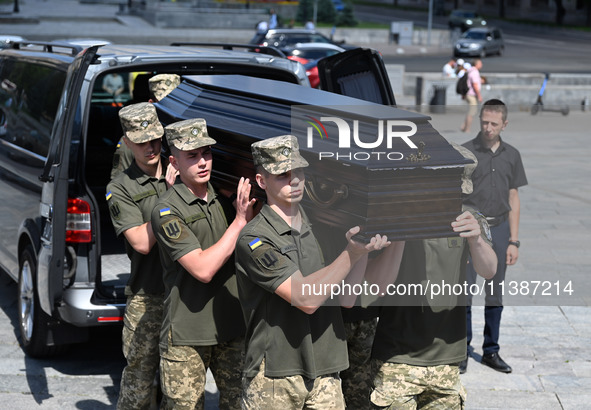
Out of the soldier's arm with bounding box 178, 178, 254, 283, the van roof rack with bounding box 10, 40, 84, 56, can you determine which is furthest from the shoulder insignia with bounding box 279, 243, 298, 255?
the van roof rack with bounding box 10, 40, 84, 56

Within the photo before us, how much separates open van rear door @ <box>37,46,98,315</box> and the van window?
0.50 metres

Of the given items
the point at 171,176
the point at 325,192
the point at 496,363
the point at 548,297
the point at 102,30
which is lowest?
the point at 496,363

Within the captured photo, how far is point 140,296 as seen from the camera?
199 inches

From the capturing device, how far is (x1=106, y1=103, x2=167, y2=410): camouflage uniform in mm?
5012

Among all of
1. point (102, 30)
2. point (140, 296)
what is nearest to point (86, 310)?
point (140, 296)

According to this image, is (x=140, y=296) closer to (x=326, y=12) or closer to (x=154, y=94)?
(x=154, y=94)

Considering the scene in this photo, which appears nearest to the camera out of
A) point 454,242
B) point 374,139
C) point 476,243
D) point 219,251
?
point 374,139

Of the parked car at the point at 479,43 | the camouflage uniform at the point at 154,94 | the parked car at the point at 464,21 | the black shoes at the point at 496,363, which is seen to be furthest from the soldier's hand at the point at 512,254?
the parked car at the point at 464,21

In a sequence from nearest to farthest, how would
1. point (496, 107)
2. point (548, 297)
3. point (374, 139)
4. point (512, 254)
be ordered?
point (374, 139), point (496, 107), point (548, 297), point (512, 254)

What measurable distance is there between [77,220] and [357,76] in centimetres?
227

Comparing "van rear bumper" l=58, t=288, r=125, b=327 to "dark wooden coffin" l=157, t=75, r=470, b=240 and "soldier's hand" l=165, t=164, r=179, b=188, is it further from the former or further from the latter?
"dark wooden coffin" l=157, t=75, r=470, b=240

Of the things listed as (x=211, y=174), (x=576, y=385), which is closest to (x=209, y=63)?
(x=211, y=174)

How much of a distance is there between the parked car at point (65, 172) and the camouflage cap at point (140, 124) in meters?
0.45

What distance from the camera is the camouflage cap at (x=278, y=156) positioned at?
145 inches
